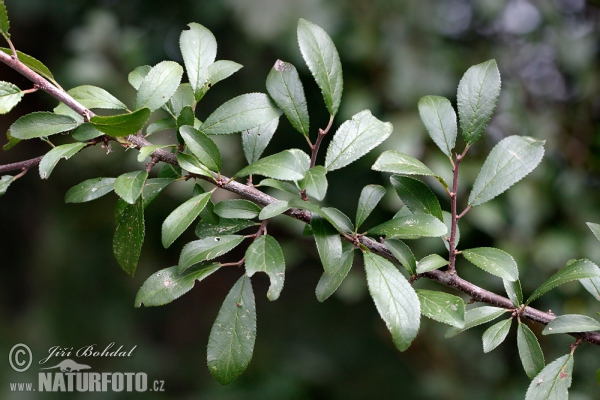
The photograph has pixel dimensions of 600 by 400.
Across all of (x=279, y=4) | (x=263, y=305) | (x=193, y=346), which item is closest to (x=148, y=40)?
(x=279, y=4)

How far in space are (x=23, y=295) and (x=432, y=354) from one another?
155cm

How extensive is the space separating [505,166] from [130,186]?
340mm

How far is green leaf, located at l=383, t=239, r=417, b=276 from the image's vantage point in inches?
19.1

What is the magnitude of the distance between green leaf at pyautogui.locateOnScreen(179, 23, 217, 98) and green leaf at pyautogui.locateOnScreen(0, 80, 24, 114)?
0.49ft

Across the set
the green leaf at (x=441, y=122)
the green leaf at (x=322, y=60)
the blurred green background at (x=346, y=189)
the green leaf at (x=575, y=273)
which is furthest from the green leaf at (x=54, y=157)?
the blurred green background at (x=346, y=189)

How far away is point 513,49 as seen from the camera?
1.45 metres

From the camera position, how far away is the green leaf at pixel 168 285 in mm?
483

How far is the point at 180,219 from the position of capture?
46 centimetres

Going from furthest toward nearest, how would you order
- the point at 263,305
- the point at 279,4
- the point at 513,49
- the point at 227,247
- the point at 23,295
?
the point at 23,295
the point at 263,305
the point at 513,49
the point at 279,4
the point at 227,247

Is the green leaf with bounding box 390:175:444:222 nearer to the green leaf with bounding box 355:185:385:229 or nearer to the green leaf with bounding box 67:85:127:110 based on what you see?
the green leaf with bounding box 355:185:385:229

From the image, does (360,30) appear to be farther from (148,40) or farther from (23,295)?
(23,295)

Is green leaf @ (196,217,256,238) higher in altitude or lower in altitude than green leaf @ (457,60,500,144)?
lower

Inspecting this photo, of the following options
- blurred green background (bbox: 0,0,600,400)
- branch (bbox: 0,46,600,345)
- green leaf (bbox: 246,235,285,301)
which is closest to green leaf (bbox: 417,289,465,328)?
branch (bbox: 0,46,600,345)

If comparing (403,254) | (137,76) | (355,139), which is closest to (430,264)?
(403,254)
